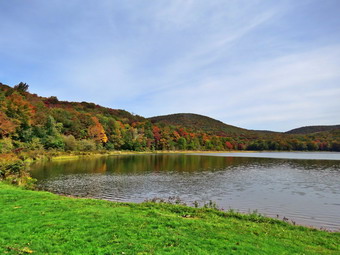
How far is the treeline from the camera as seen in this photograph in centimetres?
5619

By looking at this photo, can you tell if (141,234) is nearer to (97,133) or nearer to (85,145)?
(85,145)

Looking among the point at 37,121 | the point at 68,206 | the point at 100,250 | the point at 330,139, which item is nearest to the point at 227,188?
the point at 68,206

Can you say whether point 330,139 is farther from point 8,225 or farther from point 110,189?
point 8,225

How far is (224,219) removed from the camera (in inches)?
459

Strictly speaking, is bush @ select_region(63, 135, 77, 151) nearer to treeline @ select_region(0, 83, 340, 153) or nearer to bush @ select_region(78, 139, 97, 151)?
treeline @ select_region(0, 83, 340, 153)

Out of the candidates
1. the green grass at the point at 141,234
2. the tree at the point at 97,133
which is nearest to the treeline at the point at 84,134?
the tree at the point at 97,133

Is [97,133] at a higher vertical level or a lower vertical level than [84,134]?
higher

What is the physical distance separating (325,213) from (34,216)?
17.0 m

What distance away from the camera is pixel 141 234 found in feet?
27.5

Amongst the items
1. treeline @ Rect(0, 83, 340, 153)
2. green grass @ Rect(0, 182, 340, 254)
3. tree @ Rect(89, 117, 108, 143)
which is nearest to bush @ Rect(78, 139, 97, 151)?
treeline @ Rect(0, 83, 340, 153)

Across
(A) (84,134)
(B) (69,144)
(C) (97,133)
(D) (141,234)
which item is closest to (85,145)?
(B) (69,144)

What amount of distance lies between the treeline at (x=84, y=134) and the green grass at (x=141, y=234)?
3337 cm

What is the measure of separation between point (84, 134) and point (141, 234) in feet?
280

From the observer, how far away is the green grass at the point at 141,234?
23.4 feet
